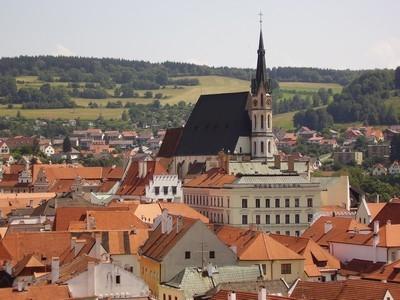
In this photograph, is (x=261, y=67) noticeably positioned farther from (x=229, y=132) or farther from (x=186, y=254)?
(x=186, y=254)

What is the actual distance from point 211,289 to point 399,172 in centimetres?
14040

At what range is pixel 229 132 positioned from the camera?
418 ft

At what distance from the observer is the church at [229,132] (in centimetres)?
12462

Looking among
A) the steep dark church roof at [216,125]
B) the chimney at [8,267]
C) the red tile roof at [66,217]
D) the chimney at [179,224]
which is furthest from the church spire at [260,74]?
the chimney at [8,267]

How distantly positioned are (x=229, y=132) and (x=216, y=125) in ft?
12.1

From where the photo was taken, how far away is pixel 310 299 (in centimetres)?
5250

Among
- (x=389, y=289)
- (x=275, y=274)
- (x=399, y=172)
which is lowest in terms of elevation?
(x=399, y=172)

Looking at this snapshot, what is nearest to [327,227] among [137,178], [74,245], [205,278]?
[74,245]

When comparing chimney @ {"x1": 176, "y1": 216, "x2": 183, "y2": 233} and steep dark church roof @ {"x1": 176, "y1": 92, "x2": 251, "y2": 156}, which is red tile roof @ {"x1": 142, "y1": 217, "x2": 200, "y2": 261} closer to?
chimney @ {"x1": 176, "y1": 216, "x2": 183, "y2": 233}

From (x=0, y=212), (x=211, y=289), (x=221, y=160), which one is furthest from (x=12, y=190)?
(x=211, y=289)

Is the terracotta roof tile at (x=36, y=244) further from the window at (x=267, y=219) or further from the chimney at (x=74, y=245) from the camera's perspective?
the window at (x=267, y=219)

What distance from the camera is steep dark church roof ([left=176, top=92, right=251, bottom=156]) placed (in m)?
127

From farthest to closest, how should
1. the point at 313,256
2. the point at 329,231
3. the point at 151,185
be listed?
the point at 151,185, the point at 329,231, the point at 313,256

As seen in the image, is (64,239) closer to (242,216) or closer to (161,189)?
(242,216)
